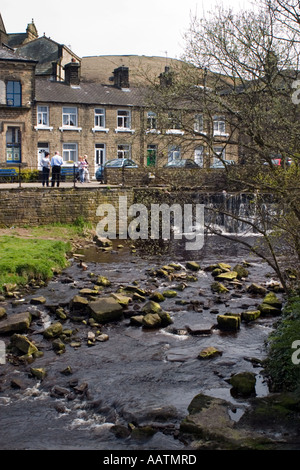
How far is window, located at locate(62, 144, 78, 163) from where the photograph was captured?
41.1 metres

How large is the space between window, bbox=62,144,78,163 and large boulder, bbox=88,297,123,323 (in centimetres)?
2959

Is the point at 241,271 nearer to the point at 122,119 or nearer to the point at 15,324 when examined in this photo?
the point at 15,324

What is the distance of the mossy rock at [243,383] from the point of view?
28.2ft

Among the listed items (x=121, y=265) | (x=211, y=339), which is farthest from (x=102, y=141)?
(x=211, y=339)

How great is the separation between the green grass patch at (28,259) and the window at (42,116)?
2148 centimetres

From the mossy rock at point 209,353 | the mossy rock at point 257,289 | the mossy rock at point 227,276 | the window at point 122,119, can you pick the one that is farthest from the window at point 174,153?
the window at point 122,119

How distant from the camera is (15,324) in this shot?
11500mm

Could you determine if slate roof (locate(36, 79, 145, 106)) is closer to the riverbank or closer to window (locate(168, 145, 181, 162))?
the riverbank

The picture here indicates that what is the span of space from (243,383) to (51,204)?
17540 mm

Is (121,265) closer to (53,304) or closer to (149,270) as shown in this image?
(149,270)

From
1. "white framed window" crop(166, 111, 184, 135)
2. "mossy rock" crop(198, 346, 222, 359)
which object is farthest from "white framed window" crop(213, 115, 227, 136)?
"mossy rock" crop(198, 346, 222, 359)

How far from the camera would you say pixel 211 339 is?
11.2 meters
